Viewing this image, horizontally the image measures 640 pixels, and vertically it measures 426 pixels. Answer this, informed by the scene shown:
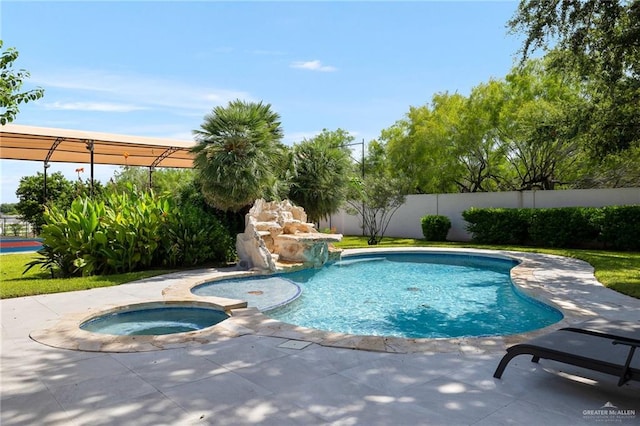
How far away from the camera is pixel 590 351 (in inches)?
127

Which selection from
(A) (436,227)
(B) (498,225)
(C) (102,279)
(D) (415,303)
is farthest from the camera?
(A) (436,227)

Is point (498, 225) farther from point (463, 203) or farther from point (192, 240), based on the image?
point (192, 240)

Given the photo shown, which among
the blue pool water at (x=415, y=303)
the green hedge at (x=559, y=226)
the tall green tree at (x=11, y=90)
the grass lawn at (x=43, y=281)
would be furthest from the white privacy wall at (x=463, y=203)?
the tall green tree at (x=11, y=90)

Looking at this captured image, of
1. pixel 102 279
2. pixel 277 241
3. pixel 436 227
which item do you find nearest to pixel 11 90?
pixel 102 279

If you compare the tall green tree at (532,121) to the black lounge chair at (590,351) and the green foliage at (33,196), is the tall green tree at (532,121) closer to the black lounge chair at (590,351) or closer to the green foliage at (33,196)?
the black lounge chair at (590,351)

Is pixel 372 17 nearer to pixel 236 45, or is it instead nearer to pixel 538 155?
pixel 236 45

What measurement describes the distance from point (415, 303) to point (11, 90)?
6772mm

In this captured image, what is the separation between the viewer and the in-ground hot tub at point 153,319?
5641mm

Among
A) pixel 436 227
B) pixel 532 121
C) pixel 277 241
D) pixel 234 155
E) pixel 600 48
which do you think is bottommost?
pixel 277 241

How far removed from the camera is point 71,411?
9.71 feet

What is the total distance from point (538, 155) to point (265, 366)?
759 inches

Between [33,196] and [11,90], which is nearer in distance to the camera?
[11,90]

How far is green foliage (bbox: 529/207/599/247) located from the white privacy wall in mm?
1112

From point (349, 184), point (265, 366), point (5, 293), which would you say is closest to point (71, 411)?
point (265, 366)
